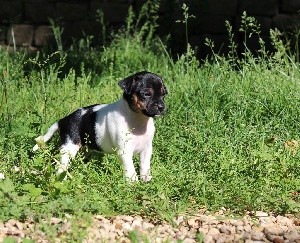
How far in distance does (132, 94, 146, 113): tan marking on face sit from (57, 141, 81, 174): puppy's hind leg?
59cm

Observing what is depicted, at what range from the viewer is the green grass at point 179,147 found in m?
4.98

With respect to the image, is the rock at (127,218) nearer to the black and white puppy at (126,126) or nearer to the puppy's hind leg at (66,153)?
→ the black and white puppy at (126,126)

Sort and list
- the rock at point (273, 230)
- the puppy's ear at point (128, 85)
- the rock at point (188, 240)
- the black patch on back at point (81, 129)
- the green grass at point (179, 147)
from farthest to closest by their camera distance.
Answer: the black patch on back at point (81, 129), the puppy's ear at point (128, 85), the green grass at point (179, 147), the rock at point (273, 230), the rock at point (188, 240)

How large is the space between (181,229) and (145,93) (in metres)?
1.24

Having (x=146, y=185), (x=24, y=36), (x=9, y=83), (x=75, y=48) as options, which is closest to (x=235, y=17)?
(x=75, y=48)

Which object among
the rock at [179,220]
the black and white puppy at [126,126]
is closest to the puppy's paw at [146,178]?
the black and white puppy at [126,126]

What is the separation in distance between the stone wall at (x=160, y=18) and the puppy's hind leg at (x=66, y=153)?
13.9ft

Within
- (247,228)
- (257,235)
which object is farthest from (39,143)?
(257,235)

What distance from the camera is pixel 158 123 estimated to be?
21.7 feet

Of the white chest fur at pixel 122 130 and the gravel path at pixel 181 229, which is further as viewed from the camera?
→ the white chest fur at pixel 122 130

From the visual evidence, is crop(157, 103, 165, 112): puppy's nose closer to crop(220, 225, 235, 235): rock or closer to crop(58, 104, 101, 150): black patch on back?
crop(58, 104, 101, 150): black patch on back

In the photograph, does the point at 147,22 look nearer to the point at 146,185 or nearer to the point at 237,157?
the point at 237,157

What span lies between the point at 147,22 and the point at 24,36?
2.14m

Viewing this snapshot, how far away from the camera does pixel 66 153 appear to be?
5629 mm
